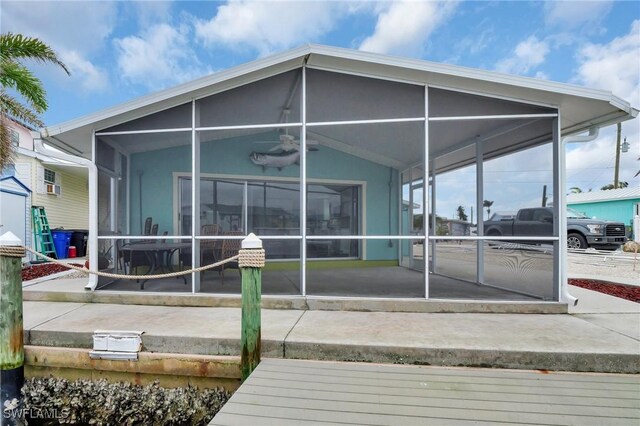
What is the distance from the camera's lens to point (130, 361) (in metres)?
2.98

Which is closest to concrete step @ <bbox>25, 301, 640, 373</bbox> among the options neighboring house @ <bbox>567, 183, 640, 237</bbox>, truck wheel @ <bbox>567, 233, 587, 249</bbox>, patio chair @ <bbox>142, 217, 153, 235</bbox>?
patio chair @ <bbox>142, 217, 153, 235</bbox>

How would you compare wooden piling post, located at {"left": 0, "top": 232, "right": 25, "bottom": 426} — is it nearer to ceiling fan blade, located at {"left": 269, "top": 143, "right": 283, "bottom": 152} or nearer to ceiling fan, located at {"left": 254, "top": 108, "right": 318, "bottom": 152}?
ceiling fan, located at {"left": 254, "top": 108, "right": 318, "bottom": 152}

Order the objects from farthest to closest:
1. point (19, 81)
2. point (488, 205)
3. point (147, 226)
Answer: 1. point (19, 81)
2. point (147, 226)
3. point (488, 205)

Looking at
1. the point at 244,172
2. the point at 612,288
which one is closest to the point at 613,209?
the point at 612,288

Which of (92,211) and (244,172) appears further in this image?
(244,172)

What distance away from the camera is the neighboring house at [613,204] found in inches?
728

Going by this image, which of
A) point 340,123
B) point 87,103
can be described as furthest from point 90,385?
point 87,103

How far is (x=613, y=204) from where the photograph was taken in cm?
1984

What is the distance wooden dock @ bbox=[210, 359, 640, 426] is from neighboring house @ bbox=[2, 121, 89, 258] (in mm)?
8983

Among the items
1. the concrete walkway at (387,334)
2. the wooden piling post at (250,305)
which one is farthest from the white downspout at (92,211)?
the wooden piling post at (250,305)

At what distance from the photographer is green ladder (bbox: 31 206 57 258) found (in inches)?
373

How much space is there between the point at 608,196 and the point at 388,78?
905 inches

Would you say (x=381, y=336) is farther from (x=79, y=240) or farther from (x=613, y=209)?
(x=613, y=209)

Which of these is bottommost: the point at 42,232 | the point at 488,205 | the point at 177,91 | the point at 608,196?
the point at 42,232
